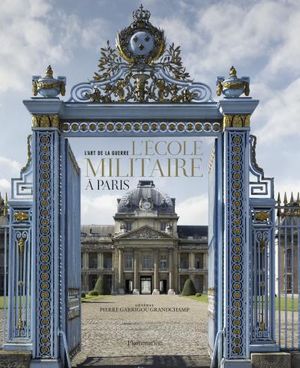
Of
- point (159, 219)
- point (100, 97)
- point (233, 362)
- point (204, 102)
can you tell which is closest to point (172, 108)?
point (204, 102)

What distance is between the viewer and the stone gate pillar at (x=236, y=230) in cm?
827

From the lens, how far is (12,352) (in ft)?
26.7

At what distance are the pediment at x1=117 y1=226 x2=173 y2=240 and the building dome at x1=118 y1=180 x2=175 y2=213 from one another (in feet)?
9.85

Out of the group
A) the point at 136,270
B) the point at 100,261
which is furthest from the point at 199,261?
the point at 100,261

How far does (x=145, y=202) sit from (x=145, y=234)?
5805 mm

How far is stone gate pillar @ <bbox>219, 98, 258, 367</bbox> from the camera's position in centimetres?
827

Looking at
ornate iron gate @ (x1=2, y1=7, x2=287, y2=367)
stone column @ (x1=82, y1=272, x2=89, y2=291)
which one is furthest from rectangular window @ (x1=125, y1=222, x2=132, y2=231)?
ornate iron gate @ (x1=2, y1=7, x2=287, y2=367)

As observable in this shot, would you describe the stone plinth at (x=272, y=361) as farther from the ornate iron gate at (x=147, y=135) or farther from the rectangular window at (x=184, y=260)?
the rectangular window at (x=184, y=260)

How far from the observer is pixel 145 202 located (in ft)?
228

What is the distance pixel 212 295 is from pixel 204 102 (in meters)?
2.78

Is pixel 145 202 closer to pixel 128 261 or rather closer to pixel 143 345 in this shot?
pixel 128 261

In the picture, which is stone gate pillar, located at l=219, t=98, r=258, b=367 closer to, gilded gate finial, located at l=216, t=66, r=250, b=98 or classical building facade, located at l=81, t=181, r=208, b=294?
gilded gate finial, located at l=216, t=66, r=250, b=98

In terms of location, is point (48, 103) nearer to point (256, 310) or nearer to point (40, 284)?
point (40, 284)

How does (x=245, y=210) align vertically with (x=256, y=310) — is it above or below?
above
